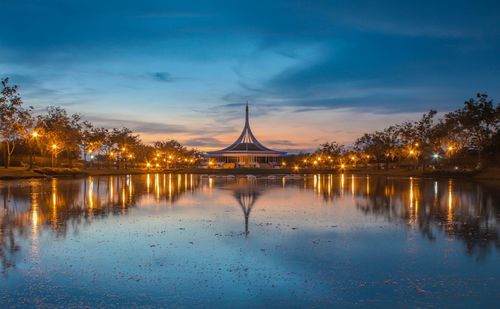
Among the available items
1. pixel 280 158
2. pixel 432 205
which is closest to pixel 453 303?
pixel 432 205

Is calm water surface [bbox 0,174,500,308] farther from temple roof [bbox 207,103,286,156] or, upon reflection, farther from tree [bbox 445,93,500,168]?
temple roof [bbox 207,103,286,156]

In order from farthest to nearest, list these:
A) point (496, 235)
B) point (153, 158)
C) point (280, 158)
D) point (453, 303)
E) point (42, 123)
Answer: point (280, 158)
point (153, 158)
point (42, 123)
point (496, 235)
point (453, 303)

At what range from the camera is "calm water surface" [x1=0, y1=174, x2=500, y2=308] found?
8156 mm

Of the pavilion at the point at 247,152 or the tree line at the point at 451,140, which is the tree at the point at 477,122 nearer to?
the tree line at the point at 451,140

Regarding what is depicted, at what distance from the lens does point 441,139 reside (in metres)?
74.6

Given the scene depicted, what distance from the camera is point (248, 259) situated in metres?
11.0

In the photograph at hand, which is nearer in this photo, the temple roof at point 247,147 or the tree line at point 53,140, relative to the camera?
the tree line at point 53,140

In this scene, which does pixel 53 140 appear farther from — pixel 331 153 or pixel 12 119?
pixel 331 153

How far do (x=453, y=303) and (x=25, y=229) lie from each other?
12.9m

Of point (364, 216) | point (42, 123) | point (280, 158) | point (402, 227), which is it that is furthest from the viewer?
point (280, 158)

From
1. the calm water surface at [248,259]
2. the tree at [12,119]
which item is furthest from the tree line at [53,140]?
the calm water surface at [248,259]

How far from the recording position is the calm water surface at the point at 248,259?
321 inches

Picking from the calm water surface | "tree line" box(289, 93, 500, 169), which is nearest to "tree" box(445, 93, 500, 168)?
"tree line" box(289, 93, 500, 169)

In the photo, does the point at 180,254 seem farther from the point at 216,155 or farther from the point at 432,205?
the point at 216,155
